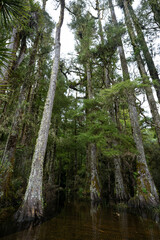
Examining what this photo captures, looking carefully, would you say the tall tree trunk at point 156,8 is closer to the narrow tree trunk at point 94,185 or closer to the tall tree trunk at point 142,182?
the tall tree trunk at point 142,182

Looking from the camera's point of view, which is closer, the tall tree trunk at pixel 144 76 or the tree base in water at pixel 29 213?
the tree base in water at pixel 29 213

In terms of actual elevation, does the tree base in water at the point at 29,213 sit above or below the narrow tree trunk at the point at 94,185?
below

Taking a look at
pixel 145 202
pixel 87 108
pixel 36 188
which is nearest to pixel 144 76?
pixel 87 108

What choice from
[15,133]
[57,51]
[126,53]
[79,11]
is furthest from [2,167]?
[79,11]

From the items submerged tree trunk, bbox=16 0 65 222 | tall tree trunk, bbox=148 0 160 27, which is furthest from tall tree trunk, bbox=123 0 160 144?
submerged tree trunk, bbox=16 0 65 222

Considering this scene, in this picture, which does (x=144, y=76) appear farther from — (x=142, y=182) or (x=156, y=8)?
(x=156, y=8)

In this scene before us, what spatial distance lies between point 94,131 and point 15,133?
4901mm

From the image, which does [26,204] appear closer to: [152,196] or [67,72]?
[152,196]

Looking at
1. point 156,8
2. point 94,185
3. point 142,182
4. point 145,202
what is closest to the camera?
point 145,202

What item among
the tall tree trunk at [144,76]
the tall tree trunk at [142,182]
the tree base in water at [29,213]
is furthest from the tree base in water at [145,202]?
the tree base in water at [29,213]

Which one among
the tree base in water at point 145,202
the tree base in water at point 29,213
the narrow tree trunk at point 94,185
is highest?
the narrow tree trunk at point 94,185

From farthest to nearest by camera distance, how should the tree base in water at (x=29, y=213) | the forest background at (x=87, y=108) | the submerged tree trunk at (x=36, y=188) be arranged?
the forest background at (x=87, y=108) → the submerged tree trunk at (x=36, y=188) → the tree base in water at (x=29, y=213)

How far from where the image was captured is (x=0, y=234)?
3260mm

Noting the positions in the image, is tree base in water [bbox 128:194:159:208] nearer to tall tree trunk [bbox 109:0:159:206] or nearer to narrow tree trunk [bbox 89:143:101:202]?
tall tree trunk [bbox 109:0:159:206]
